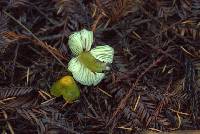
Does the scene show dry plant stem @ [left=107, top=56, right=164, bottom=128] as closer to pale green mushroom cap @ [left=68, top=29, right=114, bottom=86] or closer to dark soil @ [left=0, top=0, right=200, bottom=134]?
dark soil @ [left=0, top=0, right=200, bottom=134]

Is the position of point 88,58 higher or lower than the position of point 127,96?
higher

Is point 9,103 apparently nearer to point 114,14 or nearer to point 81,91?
point 81,91

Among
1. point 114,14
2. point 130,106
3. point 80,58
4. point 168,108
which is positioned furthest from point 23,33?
point 168,108

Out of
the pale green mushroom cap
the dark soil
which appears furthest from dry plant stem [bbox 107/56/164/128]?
the pale green mushroom cap

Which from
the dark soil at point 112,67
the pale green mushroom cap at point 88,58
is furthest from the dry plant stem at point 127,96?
the pale green mushroom cap at point 88,58

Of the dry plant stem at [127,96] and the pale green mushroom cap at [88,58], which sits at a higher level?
the pale green mushroom cap at [88,58]

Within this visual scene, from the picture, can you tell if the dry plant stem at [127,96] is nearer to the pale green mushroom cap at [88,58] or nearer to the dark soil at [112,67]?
the dark soil at [112,67]
